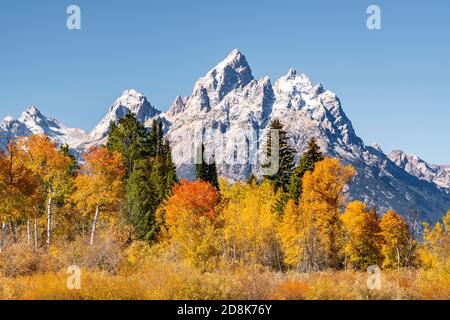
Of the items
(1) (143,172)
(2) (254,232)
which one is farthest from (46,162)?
(2) (254,232)

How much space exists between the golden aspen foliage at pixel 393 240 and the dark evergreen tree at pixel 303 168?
20785mm

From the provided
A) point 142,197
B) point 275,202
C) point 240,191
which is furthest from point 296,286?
point 240,191

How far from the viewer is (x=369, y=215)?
238 feet

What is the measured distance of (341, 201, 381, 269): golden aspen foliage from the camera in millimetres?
65312

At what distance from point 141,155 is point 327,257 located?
34.1 m

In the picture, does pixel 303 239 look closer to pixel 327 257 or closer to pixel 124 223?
pixel 327 257

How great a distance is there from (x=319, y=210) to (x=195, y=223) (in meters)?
13.7

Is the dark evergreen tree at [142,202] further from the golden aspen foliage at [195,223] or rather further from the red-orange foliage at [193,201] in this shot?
the red-orange foliage at [193,201]

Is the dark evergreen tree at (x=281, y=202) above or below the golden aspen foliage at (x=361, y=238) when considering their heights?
above

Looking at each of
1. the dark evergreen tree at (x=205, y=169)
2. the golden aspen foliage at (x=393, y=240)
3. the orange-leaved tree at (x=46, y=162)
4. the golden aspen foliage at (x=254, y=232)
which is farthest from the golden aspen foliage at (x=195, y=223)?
the golden aspen foliage at (x=393, y=240)

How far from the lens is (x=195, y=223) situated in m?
46.0

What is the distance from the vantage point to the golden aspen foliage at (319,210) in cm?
5149

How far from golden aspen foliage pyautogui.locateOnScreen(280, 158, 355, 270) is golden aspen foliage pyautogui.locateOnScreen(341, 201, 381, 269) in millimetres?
11602
